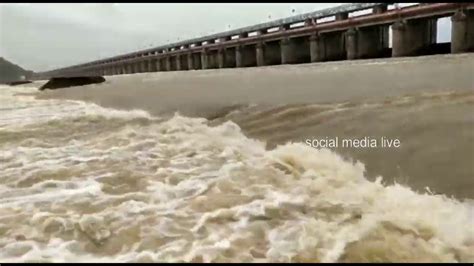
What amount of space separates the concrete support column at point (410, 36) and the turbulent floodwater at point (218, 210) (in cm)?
2492

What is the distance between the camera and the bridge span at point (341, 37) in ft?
84.7

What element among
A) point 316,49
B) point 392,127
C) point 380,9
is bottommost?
point 392,127

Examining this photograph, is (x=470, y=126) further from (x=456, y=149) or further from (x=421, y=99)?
(x=421, y=99)

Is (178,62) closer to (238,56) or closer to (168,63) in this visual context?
(168,63)

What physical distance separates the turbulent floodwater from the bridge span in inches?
918

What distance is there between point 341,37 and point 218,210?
34.5 meters

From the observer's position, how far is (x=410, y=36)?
28.3 meters

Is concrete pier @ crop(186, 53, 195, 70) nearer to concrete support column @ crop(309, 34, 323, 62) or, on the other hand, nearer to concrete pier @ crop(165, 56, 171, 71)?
concrete pier @ crop(165, 56, 171, 71)

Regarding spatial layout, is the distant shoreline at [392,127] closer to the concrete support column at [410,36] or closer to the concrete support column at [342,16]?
the concrete support column at [410,36]

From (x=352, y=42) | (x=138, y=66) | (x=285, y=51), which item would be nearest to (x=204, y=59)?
(x=285, y=51)

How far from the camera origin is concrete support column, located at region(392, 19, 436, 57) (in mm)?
28106

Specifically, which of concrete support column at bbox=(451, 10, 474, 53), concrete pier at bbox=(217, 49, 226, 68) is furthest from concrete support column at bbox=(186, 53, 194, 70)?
concrete support column at bbox=(451, 10, 474, 53)

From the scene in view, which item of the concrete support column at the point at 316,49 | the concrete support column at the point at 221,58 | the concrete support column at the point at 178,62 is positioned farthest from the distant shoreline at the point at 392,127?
the concrete support column at the point at 178,62

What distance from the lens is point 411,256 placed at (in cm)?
290
